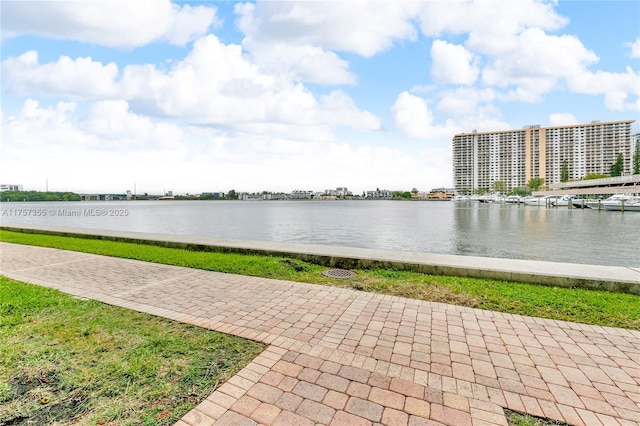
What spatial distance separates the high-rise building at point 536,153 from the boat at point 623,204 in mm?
83339

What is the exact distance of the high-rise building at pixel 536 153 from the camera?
127 meters

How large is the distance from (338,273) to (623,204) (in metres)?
61.6

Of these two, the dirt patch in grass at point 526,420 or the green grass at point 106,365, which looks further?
the green grass at point 106,365

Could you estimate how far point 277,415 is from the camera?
2451 millimetres

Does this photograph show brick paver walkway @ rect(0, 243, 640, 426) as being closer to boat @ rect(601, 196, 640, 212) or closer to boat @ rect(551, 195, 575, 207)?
boat @ rect(601, 196, 640, 212)

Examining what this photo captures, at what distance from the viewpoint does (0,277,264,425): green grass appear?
2.52 m

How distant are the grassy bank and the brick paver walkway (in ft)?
1.18

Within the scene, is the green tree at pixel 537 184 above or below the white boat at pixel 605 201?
above

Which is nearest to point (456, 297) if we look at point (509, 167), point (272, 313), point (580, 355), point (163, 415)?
point (580, 355)

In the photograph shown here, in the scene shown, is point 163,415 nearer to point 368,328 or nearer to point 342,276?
point 368,328

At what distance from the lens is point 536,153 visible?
143m

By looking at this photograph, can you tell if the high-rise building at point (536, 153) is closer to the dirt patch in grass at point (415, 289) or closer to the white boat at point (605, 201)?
the white boat at point (605, 201)

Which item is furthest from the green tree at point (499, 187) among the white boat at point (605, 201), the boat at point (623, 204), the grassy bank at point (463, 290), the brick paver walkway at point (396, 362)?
the brick paver walkway at point (396, 362)

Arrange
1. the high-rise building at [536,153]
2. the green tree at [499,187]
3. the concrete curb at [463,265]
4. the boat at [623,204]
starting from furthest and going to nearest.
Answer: the green tree at [499,187]
the high-rise building at [536,153]
the boat at [623,204]
the concrete curb at [463,265]
